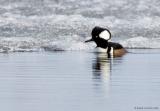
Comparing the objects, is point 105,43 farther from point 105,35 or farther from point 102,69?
point 102,69

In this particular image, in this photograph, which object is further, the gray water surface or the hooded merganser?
the hooded merganser

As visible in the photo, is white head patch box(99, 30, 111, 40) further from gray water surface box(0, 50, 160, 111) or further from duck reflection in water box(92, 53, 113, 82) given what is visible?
→ duck reflection in water box(92, 53, 113, 82)

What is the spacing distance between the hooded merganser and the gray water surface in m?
2.11

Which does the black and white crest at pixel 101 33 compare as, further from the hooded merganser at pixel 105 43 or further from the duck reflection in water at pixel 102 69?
the duck reflection in water at pixel 102 69

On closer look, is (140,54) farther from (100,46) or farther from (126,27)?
(126,27)

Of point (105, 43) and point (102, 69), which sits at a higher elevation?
point (102, 69)

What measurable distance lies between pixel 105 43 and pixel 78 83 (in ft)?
32.8

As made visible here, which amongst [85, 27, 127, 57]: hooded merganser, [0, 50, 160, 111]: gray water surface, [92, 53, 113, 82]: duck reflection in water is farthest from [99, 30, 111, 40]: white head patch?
[92, 53, 113, 82]: duck reflection in water

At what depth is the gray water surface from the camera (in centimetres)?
982

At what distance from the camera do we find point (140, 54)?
737 inches

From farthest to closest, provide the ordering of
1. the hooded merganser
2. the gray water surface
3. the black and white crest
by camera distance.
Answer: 1. the black and white crest
2. the hooded merganser
3. the gray water surface

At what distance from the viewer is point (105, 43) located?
866 inches

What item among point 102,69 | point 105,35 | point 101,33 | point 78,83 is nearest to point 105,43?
point 105,35

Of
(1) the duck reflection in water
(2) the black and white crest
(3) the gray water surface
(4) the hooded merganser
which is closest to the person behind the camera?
(3) the gray water surface
